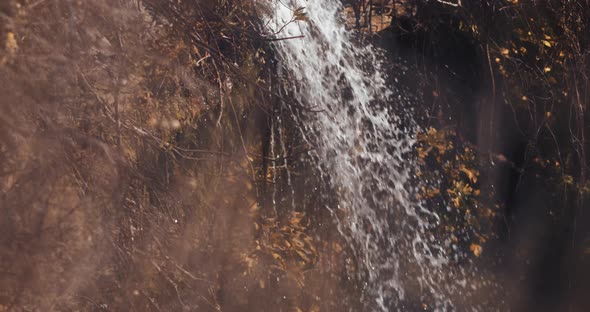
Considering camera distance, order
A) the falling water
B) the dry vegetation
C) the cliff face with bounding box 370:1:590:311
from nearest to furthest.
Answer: the dry vegetation
the falling water
the cliff face with bounding box 370:1:590:311

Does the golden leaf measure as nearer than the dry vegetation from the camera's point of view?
No

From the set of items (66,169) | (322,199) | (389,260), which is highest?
(66,169)

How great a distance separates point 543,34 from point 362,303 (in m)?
2.25

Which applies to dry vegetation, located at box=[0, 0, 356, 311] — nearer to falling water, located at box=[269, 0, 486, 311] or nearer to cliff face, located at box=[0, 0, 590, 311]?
cliff face, located at box=[0, 0, 590, 311]

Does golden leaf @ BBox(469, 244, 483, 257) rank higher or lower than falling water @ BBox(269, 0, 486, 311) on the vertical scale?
lower

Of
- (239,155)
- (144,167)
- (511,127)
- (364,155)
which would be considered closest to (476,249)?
(511,127)

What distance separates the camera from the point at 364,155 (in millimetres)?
4273

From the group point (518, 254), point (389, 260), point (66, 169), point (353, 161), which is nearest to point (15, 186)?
point (66, 169)

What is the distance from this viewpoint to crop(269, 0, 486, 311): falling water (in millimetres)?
4156

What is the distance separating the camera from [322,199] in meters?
4.27

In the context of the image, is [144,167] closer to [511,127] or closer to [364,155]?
[364,155]

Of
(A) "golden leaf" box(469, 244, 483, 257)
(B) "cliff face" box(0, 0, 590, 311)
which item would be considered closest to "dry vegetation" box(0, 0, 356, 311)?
(B) "cliff face" box(0, 0, 590, 311)

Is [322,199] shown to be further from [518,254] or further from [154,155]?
[518,254]

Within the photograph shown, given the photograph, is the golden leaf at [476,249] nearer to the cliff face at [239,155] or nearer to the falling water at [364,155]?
the cliff face at [239,155]
